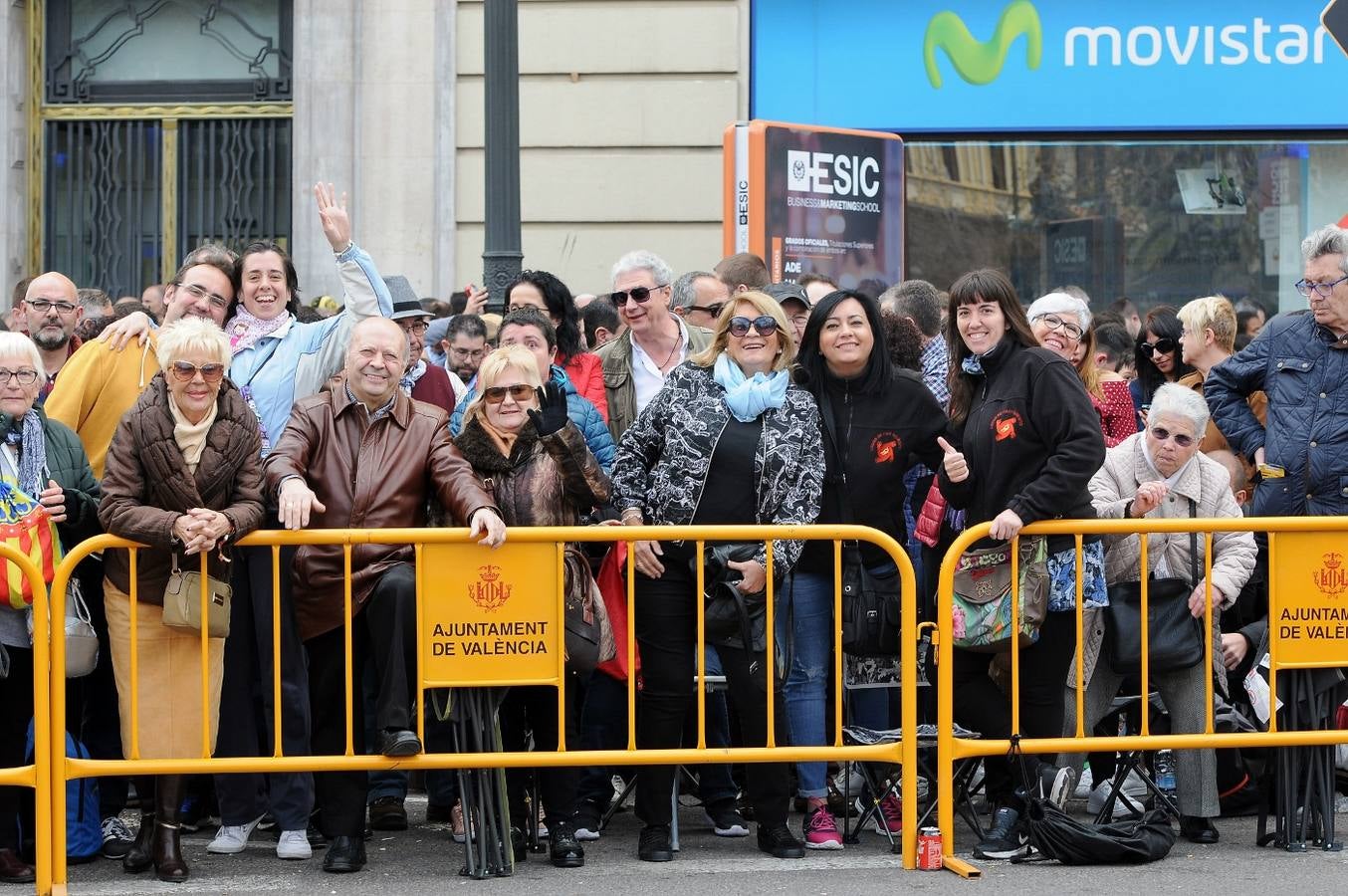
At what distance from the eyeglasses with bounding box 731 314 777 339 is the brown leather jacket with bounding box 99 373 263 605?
181cm

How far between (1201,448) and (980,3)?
680cm

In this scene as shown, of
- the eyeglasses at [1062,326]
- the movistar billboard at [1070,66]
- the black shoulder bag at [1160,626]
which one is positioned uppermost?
the movistar billboard at [1070,66]

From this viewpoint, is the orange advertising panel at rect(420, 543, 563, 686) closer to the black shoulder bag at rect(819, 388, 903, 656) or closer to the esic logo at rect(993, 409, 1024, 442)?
the black shoulder bag at rect(819, 388, 903, 656)

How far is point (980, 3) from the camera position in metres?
14.1

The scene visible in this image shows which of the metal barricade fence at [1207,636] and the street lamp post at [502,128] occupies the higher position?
the street lamp post at [502,128]

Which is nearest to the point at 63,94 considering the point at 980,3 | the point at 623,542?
the point at 980,3

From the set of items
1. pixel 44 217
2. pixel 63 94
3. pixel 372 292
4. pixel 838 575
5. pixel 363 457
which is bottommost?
pixel 838 575

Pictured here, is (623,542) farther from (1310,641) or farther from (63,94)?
(63,94)

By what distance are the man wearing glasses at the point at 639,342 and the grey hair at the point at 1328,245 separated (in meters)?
2.66

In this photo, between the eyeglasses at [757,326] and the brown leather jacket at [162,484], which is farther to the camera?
the eyeglasses at [757,326]

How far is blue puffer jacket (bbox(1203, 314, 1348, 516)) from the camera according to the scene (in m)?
7.27

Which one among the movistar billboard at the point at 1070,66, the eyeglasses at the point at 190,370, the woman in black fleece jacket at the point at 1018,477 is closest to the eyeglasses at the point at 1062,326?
the woman in black fleece jacket at the point at 1018,477

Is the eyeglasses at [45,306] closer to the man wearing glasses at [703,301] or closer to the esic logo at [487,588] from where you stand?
the esic logo at [487,588]

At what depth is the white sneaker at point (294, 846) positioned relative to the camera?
6.66 metres
